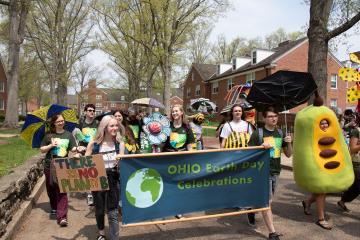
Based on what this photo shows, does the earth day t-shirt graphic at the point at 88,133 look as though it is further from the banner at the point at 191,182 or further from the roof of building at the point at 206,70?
the roof of building at the point at 206,70

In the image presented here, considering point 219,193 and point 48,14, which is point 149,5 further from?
point 219,193

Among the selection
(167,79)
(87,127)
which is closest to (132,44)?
(167,79)

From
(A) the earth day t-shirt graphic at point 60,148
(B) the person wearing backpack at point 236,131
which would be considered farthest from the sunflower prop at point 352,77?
(A) the earth day t-shirt graphic at point 60,148

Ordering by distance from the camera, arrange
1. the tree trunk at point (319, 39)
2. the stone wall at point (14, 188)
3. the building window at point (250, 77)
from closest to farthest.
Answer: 1. the stone wall at point (14, 188)
2. the tree trunk at point (319, 39)
3. the building window at point (250, 77)

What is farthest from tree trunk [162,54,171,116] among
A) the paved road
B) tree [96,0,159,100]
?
the paved road

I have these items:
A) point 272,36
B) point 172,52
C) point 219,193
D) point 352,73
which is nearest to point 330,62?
point 172,52

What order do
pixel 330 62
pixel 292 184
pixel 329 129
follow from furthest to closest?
pixel 330 62 < pixel 292 184 < pixel 329 129

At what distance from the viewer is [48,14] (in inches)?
1207

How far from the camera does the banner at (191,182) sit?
4.58 m

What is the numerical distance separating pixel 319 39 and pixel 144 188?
20.4 ft

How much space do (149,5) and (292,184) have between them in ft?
56.3

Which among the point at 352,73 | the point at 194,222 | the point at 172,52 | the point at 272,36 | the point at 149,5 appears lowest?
the point at 194,222

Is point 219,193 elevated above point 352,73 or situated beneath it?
situated beneath

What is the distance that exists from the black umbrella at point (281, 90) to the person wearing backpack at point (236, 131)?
1.17 feet
